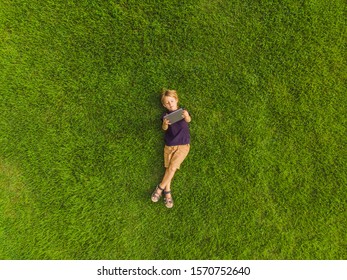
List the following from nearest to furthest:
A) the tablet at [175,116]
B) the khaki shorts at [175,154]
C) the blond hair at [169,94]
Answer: the tablet at [175,116] → the blond hair at [169,94] → the khaki shorts at [175,154]

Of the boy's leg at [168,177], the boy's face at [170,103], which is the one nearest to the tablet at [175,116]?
the boy's face at [170,103]

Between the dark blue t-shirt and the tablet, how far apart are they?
10 cm

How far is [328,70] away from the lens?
118 inches

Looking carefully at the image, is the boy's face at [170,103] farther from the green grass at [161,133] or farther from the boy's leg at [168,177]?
the boy's leg at [168,177]

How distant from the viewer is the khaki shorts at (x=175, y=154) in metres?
2.84

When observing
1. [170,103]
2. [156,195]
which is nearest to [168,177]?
[156,195]

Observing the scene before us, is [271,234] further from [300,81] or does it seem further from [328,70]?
[328,70]

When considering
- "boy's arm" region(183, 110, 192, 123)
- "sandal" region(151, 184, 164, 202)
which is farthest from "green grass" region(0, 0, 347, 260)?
"boy's arm" region(183, 110, 192, 123)

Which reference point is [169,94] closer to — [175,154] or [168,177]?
[175,154]

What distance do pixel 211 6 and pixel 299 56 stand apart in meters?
1.35

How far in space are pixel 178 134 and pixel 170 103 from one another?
0.39 metres

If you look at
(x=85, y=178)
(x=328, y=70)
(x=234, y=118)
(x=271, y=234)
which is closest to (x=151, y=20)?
(x=234, y=118)

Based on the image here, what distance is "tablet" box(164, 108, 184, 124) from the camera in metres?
2.61

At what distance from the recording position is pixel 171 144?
2.80 metres
